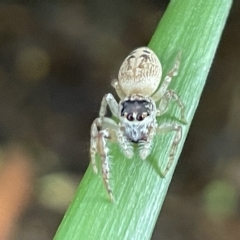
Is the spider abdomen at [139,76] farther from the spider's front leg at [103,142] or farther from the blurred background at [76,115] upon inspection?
the blurred background at [76,115]

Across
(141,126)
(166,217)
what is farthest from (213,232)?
(141,126)

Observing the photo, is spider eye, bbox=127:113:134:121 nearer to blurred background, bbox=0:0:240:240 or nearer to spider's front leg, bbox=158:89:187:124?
spider's front leg, bbox=158:89:187:124

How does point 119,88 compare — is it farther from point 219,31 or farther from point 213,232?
point 213,232

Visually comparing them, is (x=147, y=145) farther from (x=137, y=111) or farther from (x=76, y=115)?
(x=76, y=115)

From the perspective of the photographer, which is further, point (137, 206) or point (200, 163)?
point (200, 163)

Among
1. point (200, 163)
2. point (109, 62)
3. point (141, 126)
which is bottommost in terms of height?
point (141, 126)

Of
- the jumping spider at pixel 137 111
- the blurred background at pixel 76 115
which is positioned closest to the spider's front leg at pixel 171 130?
the jumping spider at pixel 137 111

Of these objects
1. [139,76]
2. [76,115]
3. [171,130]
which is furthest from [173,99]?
[76,115]

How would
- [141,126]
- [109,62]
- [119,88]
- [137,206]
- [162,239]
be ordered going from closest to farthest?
[137,206] → [141,126] → [119,88] → [162,239] → [109,62]
